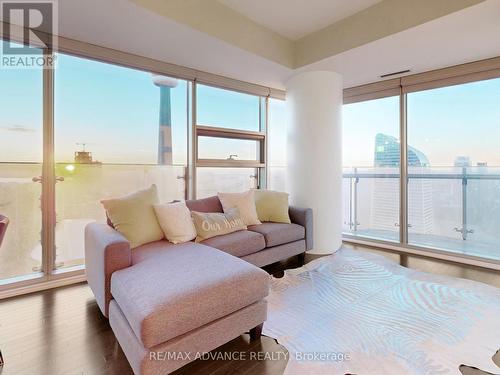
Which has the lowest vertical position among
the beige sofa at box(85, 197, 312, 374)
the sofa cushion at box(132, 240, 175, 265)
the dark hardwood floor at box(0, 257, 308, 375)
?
the dark hardwood floor at box(0, 257, 308, 375)

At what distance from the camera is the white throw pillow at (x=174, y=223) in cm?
238

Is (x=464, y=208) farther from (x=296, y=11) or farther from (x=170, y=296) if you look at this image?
(x=170, y=296)

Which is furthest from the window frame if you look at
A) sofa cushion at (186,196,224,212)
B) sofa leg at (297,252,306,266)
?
sofa leg at (297,252,306,266)

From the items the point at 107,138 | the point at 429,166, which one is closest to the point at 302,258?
the point at 429,166

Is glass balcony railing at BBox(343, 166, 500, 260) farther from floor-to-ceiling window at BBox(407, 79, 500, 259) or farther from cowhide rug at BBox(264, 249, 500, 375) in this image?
cowhide rug at BBox(264, 249, 500, 375)

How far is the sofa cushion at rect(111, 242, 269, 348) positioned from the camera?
128cm

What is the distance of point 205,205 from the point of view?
3.01 m

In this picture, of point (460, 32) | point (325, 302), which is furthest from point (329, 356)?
point (460, 32)

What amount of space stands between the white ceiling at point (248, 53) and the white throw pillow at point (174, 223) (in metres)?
1.66

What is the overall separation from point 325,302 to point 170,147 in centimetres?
253

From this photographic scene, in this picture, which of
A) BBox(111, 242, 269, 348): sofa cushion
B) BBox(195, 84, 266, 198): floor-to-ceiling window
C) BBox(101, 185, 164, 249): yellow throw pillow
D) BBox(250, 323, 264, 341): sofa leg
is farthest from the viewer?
BBox(195, 84, 266, 198): floor-to-ceiling window

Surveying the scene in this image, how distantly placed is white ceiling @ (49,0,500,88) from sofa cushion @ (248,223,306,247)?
77.5 inches

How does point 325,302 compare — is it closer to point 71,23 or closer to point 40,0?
point 71,23

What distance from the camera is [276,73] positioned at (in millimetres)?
3590
